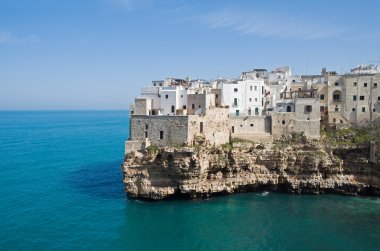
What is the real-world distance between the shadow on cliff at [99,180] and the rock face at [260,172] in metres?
3.80

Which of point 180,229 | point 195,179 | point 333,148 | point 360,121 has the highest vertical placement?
point 360,121

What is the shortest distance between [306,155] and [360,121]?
9.67 metres

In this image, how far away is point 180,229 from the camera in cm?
3266

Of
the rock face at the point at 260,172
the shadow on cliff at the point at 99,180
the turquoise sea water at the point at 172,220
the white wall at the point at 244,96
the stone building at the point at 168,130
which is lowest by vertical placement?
the turquoise sea water at the point at 172,220

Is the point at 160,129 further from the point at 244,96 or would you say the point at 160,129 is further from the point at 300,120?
the point at 300,120

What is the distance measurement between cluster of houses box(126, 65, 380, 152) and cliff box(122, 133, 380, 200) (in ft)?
6.00

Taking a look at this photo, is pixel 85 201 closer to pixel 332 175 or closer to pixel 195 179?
pixel 195 179

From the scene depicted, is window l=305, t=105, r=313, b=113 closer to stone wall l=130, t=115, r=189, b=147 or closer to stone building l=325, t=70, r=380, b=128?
stone building l=325, t=70, r=380, b=128

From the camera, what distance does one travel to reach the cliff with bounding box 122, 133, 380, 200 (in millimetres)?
38906

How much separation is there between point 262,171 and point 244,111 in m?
9.85

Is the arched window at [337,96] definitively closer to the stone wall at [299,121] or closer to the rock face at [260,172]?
the stone wall at [299,121]

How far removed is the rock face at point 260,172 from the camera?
1531 inches

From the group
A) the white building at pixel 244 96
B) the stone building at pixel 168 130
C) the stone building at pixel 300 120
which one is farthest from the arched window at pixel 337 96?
the stone building at pixel 168 130

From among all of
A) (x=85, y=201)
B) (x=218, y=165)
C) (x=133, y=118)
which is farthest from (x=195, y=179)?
(x=85, y=201)
